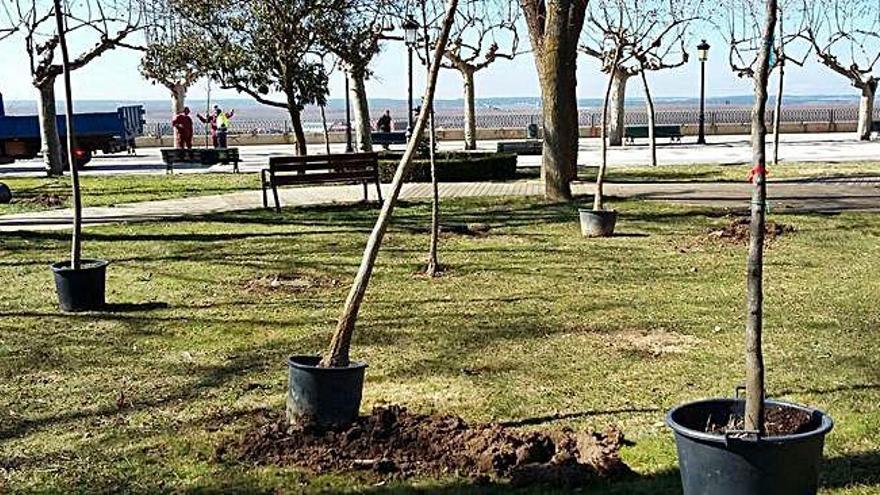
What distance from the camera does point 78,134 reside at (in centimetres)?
3400

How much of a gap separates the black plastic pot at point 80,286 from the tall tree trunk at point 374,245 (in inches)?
144

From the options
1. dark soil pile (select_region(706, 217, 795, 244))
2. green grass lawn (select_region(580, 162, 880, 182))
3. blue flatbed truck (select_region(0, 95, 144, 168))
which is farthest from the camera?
blue flatbed truck (select_region(0, 95, 144, 168))

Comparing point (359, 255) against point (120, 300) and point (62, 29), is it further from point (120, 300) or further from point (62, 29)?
point (62, 29)

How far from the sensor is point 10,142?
32.3 m

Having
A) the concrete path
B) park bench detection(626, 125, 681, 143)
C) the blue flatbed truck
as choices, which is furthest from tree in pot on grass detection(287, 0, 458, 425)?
park bench detection(626, 125, 681, 143)

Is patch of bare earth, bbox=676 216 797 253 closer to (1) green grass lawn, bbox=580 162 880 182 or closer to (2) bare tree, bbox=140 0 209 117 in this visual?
(1) green grass lawn, bbox=580 162 880 182

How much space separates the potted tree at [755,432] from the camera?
347 centimetres

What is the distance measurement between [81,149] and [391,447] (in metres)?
29.8

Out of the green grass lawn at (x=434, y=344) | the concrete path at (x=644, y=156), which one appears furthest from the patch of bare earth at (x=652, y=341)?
the concrete path at (x=644, y=156)

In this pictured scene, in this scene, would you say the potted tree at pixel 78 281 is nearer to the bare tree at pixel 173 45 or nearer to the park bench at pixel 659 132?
the bare tree at pixel 173 45

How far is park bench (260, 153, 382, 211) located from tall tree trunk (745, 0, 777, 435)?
12220mm

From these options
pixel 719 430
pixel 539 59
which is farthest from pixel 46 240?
pixel 719 430

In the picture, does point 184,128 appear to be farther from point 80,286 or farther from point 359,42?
point 80,286

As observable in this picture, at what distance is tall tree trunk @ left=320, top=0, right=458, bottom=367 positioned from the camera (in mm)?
4902
